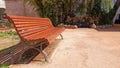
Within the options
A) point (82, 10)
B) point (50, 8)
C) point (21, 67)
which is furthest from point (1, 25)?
point (21, 67)

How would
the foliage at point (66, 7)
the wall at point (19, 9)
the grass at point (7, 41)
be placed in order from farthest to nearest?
the wall at point (19, 9) < the foliage at point (66, 7) < the grass at point (7, 41)

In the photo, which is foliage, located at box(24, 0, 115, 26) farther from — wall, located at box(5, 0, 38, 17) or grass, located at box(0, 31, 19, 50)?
grass, located at box(0, 31, 19, 50)

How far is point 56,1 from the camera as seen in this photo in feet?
49.3

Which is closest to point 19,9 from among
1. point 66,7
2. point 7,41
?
point 66,7

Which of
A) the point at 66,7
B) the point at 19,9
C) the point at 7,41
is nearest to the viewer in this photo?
the point at 7,41

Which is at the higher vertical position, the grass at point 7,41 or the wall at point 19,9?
the wall at point 19,9

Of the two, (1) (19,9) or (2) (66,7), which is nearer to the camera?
(2) (66,7)

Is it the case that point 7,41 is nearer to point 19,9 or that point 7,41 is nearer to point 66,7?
point 66,7

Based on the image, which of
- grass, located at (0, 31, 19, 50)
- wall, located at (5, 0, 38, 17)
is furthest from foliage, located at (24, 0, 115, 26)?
grass, located at (0, 31, 19, 50)

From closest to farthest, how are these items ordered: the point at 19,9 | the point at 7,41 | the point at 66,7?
the point at 7,41 < the point at 66,7 < the point at 19,9

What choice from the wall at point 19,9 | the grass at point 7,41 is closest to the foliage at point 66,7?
the wall at point 19,9

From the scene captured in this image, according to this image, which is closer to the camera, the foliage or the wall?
the foliage

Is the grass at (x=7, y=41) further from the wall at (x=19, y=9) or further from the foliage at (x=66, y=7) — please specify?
the wall at (x=19, y=9)

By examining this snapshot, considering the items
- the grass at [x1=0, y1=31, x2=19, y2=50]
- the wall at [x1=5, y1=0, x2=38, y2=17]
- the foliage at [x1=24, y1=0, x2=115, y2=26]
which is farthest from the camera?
the wall at [x1=5, y1=0, x2=38, y2=17]
